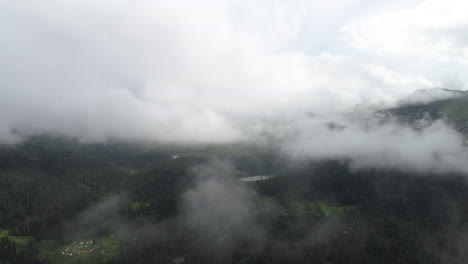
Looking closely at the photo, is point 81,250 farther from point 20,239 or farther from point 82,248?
point 20,239

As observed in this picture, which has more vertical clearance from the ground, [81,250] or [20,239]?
[20,239]

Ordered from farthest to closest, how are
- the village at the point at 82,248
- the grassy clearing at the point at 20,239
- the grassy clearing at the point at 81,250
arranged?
1. the grassy clearing at the point at 20,239
2. the village at the point at 82,248
3. the grassy clearing at the point at 81,250

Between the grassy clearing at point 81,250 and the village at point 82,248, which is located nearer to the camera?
the grassy clearing at point 81,250

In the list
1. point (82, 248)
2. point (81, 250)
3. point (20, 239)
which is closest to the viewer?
point (81, 250)

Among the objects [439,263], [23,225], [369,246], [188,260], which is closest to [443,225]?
[439,263]

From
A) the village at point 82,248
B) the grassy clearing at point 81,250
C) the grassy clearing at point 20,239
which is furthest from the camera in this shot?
the grassy clearing at point 20,239

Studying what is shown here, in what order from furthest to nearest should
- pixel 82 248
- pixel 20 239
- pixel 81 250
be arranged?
pixel 20 239, pixel 82 248, pixel 81 250

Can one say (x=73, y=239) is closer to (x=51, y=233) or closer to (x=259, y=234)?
(x=51, y=233)

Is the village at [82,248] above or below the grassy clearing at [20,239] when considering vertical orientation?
below

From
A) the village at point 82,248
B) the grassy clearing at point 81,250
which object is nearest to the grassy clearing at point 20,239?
the grassy clearing at point 81,250

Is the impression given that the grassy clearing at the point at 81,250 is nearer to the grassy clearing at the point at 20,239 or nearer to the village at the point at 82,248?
the village at the point at 82,248

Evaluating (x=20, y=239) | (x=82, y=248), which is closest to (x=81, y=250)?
(x=82, y=248)
